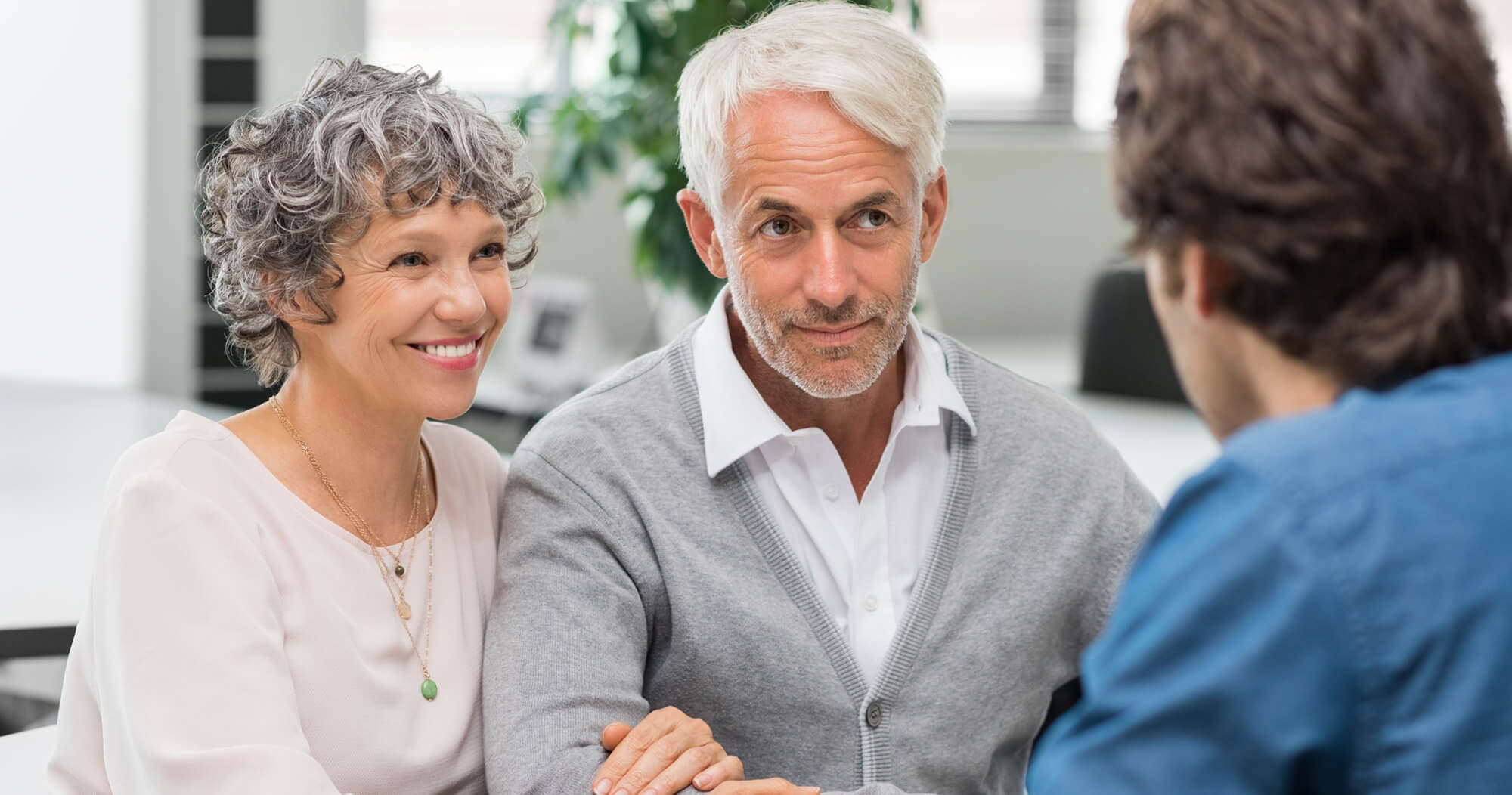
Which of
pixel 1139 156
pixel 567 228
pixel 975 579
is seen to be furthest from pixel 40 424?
pixel 1139 156

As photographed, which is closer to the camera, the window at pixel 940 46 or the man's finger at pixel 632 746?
the man's finger at pixel 632 746

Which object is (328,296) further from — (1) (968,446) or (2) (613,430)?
(1) (968,446)

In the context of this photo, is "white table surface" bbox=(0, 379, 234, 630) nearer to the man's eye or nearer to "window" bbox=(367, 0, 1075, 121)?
the man's eye

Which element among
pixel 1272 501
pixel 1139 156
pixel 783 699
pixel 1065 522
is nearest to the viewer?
pixel 1272 501

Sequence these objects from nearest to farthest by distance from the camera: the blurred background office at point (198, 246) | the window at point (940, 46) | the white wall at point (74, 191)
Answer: the blurred background office at point (198, 246)
the white wall at point (74, 191)
the window at point (940, 46)

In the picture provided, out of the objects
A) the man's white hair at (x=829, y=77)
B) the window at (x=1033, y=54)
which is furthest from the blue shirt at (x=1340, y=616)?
the window at (x=1033, y=54)

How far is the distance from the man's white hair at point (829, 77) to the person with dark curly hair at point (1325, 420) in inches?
26.1

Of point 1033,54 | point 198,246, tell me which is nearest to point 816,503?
point 198,246

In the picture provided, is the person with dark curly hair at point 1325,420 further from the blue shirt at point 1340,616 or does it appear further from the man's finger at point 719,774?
the man's finger at point 719,774

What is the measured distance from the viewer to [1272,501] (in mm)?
701

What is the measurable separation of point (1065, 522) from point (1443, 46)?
86 centimetres

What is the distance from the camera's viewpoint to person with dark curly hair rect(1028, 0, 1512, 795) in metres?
→ 0.69

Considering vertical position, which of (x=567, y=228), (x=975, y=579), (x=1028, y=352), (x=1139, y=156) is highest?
(x=1139, y=156)

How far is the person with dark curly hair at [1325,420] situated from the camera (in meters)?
0.69
